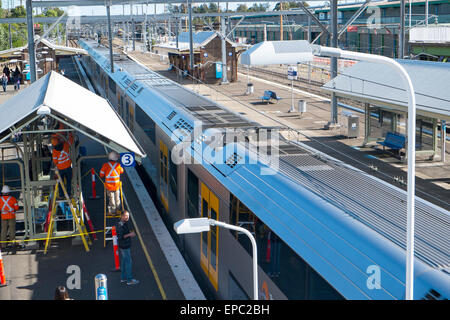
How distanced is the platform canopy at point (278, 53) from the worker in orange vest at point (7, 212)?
912 centimetres

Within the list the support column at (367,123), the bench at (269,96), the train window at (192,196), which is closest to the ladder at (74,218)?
Result: the train window at (192,196)

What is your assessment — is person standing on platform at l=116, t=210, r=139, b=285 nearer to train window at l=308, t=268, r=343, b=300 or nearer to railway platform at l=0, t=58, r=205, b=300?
railway platform at l=0, t=58, r=205, b=300

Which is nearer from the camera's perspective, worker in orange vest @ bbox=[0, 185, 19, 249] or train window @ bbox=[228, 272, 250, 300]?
train window @ bbox=[228, 272, 250, 300]

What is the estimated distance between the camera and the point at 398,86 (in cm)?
1973

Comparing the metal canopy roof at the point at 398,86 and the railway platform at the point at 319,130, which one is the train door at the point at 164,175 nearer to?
the railway platform at the point at 319,130

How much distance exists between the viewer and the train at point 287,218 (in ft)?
19.4

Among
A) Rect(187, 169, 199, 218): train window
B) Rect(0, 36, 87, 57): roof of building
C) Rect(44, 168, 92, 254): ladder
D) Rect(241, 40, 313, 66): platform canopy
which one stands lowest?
Rect(44, 168, 92, 254): ladder

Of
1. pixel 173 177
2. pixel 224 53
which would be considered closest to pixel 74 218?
pixel 173 177

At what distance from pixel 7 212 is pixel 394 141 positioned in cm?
1279

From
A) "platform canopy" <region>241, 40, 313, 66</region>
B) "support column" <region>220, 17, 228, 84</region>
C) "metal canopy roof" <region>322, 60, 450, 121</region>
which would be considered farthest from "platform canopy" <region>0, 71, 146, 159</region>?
"support column" <region>220, 17, 228, 84</region>

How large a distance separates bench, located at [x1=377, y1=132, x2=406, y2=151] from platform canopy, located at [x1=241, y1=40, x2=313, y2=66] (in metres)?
15.4

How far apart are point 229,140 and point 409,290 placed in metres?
6.44

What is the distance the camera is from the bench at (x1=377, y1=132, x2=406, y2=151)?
20.3 m

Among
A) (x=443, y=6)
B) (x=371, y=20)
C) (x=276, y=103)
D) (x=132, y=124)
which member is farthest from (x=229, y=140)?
(x=371, y=20)
